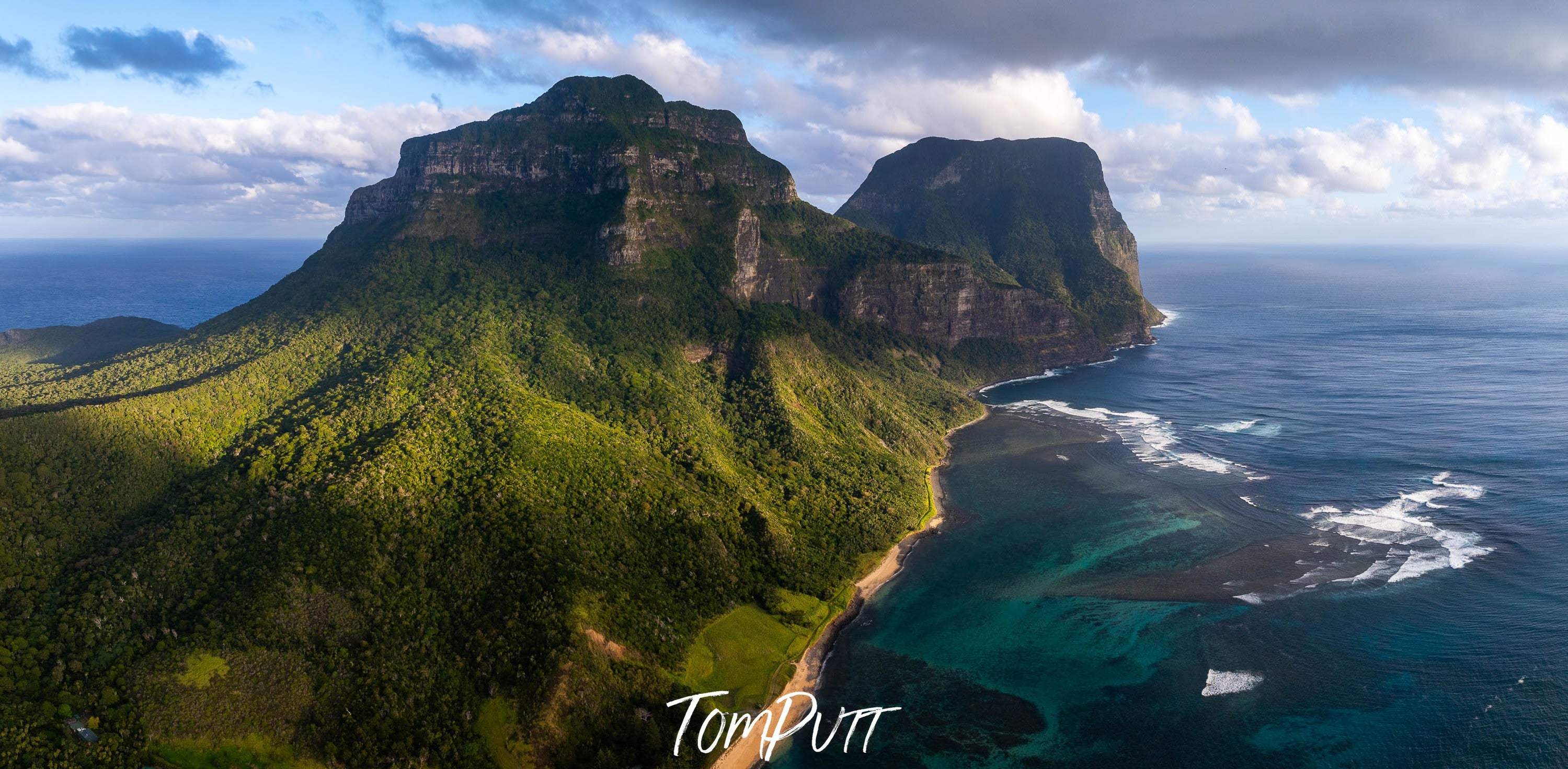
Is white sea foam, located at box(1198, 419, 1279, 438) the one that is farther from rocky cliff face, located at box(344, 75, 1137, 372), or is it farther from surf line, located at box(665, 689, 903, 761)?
surf line, located at box(665, 689, 903, 761)

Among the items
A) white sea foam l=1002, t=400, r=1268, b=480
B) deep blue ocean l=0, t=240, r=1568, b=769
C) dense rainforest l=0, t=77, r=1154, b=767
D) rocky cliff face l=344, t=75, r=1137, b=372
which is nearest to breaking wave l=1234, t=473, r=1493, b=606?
deep blue ocean l=0, t=240, r=1568, b=769

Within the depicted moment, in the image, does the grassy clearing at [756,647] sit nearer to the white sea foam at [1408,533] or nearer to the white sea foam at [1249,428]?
the white sea foam at [1408,533]

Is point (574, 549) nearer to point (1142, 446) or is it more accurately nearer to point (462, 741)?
point (462, 741)

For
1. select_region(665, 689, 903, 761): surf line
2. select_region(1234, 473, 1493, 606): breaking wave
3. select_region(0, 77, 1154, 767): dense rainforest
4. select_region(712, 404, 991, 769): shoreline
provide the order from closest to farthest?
select_region(0, 77, 1154, 767): dense rainforest → select_region(665, 689, 903, 761): surf line → select_region(712, 404, 991, 769): shoreline → select_region(1234, 473, 1493, 606): breaking wave

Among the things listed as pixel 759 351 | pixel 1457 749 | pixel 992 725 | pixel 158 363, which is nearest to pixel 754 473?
pixel 759 351

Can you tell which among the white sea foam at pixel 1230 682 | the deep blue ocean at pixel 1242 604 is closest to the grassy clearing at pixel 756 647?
the deep blue ocean at pixel 1242 604
